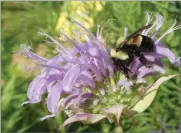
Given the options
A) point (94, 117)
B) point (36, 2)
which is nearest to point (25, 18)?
point (36, 2)

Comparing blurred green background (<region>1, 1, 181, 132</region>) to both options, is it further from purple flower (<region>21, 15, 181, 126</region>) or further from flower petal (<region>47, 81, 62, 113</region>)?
flower petal (<region>47, 81, 62, 113</region>)

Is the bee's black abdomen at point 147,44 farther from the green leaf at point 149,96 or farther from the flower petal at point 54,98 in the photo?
the flower petal at point 54,98

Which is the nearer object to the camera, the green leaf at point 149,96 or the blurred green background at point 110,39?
the green leaf at point 149,96

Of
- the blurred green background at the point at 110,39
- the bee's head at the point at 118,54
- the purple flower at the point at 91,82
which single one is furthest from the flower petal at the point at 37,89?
the blurred green background at the point at 110,39

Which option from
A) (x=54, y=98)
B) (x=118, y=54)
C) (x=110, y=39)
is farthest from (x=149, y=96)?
(x=110, y=39)

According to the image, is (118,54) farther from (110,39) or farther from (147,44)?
(110,39)

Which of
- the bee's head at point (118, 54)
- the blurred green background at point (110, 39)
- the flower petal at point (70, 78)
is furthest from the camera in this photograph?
→ the blurred green background at point (110, 39)

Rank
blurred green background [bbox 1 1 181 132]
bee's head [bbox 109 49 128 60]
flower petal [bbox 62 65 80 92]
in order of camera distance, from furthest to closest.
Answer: blurred green background [bbox 1 1 181 132], bee's head [bbox 109 49 128 60], flower petal [bbox 62 65 80 92]

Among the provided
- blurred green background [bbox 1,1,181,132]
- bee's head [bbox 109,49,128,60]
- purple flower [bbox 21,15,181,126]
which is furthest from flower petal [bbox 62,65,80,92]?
blurred green background [bbox 1,1,181,132]
